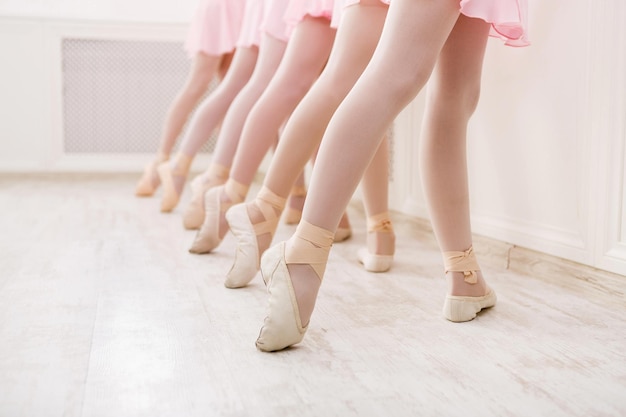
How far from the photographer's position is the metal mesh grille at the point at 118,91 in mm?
3348

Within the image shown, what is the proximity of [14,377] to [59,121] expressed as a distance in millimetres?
2767

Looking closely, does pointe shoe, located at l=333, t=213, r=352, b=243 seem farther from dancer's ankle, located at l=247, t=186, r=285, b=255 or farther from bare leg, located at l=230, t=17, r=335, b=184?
dancer's ankle, located at l=247, t=186, r=285, b=255

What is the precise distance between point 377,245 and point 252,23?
0.71 meters

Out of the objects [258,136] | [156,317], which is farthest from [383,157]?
[156,317]

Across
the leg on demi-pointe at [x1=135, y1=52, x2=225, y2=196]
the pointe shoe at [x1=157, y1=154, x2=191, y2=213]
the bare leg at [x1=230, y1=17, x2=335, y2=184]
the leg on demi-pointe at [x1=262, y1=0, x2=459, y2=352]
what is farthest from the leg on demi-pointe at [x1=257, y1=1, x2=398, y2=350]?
the leg on demi-pointe at [x1=135, y1=52, x2=225, y2=196]

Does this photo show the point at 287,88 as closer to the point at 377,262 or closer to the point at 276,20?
the point at 276,20

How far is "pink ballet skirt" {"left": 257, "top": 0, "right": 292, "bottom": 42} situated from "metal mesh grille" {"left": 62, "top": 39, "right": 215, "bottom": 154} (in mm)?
2056

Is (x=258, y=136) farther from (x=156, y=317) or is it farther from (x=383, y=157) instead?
(x=156, y=317)

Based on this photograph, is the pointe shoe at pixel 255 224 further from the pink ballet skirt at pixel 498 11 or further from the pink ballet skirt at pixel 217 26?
the pink ballet skirt at pixel 217 26

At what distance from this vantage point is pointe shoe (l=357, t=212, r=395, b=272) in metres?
1.43

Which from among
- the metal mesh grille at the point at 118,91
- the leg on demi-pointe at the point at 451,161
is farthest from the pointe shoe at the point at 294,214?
the metal mesh grille at the point at 118,91

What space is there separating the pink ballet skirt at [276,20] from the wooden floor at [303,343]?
1.67ft

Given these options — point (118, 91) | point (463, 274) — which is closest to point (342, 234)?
point (463, 274)

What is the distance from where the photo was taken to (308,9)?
1229 mm
